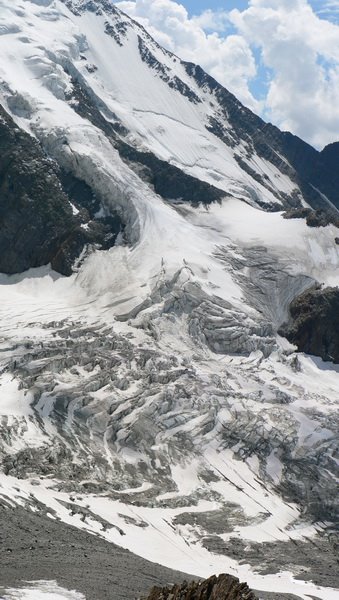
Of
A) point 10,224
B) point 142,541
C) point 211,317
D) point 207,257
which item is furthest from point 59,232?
point 142,541

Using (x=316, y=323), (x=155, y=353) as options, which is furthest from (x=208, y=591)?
(x=316, y=323)

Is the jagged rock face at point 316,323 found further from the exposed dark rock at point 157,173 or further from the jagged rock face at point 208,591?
the jagged rock face at point 208,591

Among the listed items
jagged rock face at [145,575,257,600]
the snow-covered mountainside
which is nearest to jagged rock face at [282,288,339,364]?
the snow-covered mountainside

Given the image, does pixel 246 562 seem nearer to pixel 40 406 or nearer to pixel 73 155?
pixel 40 406

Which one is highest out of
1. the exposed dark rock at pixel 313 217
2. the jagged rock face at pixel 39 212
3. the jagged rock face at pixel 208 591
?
the jagged rock face at pixel 208 591

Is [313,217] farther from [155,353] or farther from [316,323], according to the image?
[155,353]

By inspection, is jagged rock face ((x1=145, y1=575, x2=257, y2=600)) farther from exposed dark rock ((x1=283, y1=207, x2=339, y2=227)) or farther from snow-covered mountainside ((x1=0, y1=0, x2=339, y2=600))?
exposed dark rock ((x1=283, y1=207, x2=339, y2=227))

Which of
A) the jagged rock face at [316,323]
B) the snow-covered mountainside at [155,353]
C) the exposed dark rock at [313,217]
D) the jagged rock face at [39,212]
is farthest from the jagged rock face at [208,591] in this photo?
the exposed dark rock at [313,217]
